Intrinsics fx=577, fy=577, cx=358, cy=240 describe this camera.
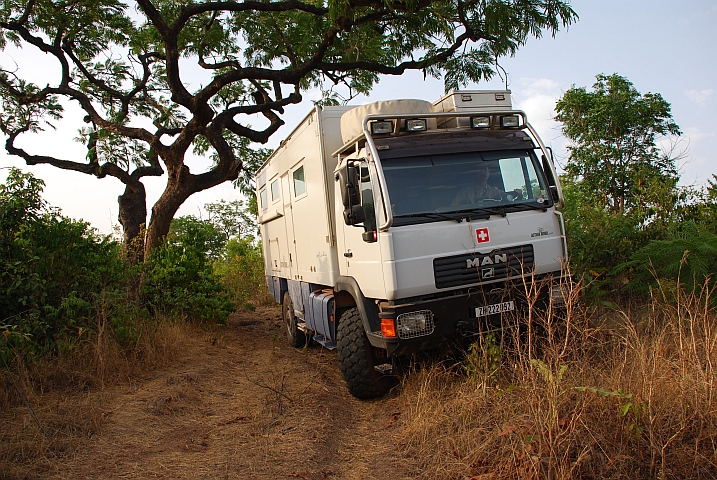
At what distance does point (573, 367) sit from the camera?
443cm

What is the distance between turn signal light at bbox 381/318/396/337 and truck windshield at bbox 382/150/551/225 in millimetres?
899

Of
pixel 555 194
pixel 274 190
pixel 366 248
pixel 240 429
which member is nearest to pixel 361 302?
pixel 366 248

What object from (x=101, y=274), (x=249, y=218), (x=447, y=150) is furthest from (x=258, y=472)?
(x=249, y=218)

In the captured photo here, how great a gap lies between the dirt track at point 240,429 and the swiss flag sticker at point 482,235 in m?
1.85

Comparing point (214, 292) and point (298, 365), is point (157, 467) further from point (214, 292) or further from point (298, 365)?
point (214, 292)

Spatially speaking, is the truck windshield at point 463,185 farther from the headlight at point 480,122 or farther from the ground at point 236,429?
the ground at point 236,429

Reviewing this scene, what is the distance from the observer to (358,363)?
19.5 feet

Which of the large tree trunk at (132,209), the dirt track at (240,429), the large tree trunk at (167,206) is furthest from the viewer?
the large tree trunk at (132,209)

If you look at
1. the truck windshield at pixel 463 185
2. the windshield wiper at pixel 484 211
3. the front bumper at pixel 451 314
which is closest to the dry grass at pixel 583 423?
the front bumper at pixel 451 314

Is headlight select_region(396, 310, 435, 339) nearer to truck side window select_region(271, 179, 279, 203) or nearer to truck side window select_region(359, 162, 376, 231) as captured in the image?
truck side window select_region(359, 162, 376, 231)

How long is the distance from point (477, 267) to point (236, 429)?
8.93 feet

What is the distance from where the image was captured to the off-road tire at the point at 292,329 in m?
9.69

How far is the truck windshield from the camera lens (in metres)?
5.50

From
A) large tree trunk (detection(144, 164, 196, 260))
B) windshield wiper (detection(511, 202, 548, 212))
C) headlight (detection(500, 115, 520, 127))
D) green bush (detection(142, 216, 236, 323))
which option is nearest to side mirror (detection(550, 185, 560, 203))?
windshield wiper (detection(511, 202, 548, 212))
